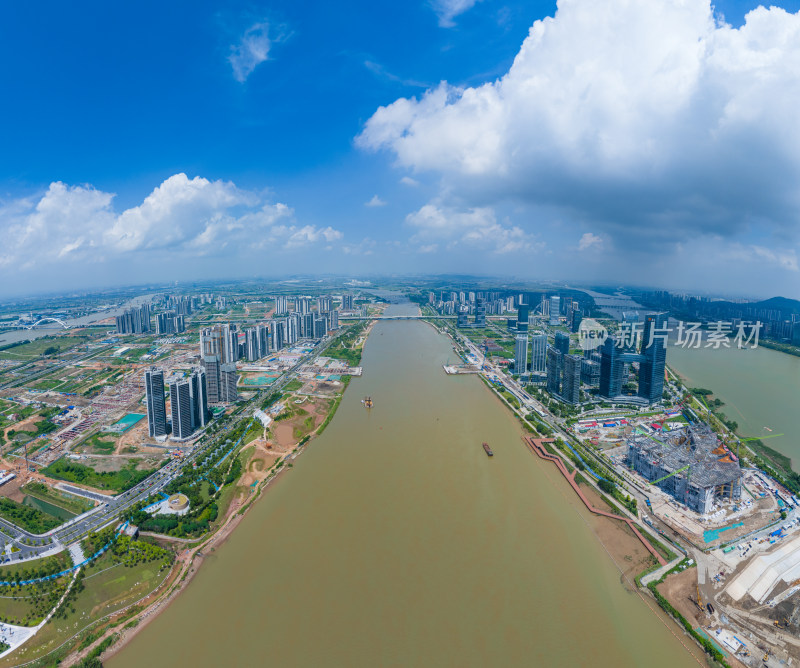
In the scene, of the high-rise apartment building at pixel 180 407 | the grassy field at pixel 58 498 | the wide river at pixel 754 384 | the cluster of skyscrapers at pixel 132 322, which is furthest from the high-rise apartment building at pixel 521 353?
the cluster of skyscrapers at pixel 132 322

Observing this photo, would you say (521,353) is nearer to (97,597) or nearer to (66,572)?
(97,597)

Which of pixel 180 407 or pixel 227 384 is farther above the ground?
pixel 180 407

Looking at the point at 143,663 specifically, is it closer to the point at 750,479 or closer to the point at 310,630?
the point at 310,630

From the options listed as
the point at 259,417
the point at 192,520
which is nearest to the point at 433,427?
the point at 259,417

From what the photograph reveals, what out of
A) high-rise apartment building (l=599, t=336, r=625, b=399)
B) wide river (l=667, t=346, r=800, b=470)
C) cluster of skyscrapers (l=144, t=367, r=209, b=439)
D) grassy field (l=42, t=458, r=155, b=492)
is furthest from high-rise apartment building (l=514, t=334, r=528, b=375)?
grassy field (l=42, t=458, r=155, b=492)

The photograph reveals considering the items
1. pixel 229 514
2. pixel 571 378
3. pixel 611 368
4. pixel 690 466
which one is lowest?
pixel 229 514

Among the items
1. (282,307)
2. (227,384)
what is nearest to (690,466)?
(227,384)
